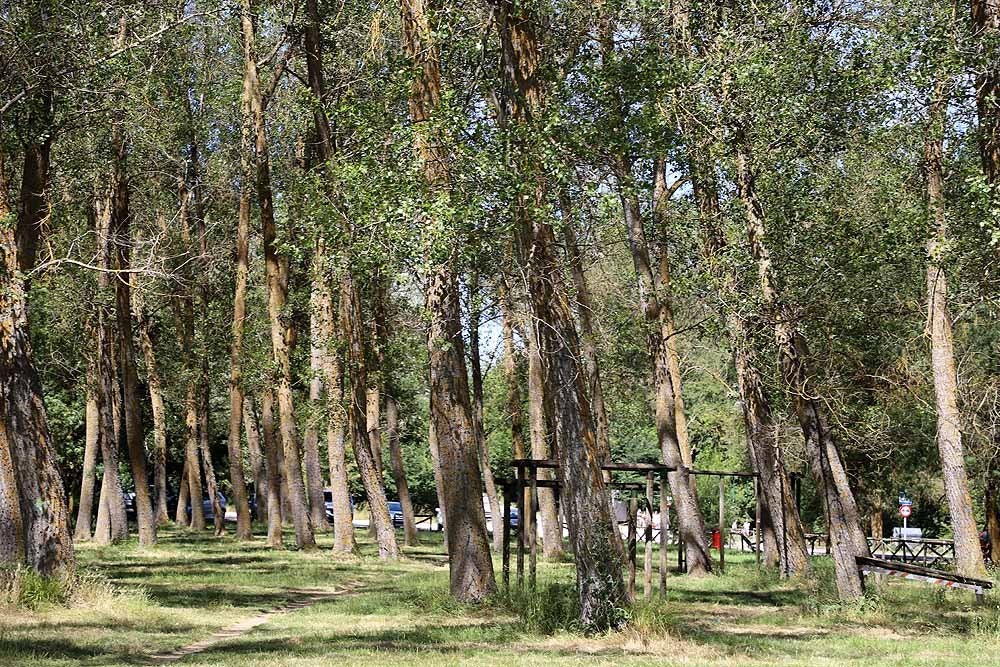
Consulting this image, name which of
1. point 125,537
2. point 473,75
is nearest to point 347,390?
point 125,537

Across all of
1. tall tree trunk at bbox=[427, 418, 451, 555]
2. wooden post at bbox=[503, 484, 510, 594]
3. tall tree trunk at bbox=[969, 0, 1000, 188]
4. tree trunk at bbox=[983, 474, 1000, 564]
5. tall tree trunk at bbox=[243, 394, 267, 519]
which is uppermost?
tall tree trunk at bbox=[969, 0, 1000, 188]

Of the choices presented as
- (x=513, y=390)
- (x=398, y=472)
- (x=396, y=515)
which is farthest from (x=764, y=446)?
(x=396, y=515)

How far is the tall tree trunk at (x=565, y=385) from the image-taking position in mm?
14070

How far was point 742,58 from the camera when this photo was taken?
57.9 feet

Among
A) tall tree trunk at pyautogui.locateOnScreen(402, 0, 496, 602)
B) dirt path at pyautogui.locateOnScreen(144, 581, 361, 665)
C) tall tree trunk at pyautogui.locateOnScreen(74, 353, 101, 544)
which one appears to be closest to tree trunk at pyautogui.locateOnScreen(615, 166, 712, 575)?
tall tree trunk at pyautogui.locateOnScreen(402, 0, 496, 602)

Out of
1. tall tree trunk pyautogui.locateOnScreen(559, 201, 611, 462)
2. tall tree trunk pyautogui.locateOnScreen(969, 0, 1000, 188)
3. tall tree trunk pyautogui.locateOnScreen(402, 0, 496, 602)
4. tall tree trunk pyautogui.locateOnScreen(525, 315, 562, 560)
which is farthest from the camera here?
tall tree trunk pyautogui.locateOnScreen(525, 315, 562, 560)

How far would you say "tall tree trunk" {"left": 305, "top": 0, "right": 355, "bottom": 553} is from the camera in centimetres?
2644

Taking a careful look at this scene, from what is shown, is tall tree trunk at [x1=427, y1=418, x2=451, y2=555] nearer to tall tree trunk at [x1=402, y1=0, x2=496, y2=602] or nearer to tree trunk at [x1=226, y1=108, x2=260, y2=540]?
tall tree trunk at [x1=402, y1=0, x2=496, y2=602]

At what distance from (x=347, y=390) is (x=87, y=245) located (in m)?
7.41

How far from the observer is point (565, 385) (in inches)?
570

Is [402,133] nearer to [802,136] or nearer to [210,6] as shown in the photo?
[802,136]

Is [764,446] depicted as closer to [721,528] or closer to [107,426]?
[721,528]

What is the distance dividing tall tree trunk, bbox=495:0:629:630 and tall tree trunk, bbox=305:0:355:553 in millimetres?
11076

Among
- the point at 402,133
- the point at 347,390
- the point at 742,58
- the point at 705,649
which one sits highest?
the point at 742,58
